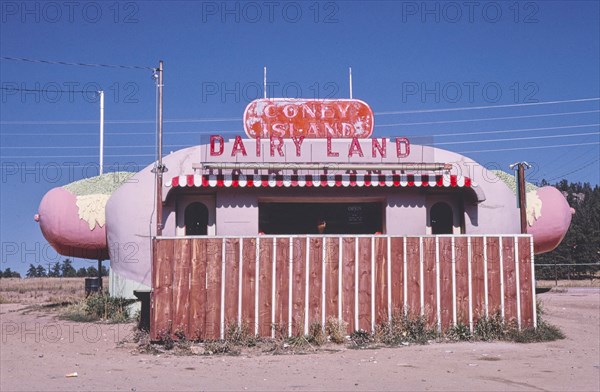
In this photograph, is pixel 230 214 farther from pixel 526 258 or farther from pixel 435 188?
pixel 526 258

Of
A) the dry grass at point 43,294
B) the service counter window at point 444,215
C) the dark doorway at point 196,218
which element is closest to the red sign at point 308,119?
the dark doorway at point 196,218

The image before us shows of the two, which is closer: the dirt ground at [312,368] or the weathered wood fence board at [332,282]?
the dirt ground at [312,368]

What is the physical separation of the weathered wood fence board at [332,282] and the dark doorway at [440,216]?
4.09 metres

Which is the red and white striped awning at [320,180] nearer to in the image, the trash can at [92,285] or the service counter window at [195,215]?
the service counter window at [195,215]

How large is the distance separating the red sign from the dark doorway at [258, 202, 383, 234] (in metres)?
1.91

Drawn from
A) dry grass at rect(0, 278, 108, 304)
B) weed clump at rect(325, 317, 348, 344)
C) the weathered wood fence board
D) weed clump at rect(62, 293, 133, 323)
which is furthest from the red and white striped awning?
dry grass at rect(0, 278, 108, 304)

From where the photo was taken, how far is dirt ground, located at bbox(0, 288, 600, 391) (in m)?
9.45

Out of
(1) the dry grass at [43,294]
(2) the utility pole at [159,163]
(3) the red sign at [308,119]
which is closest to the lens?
(2) the utility pole at [159,163]

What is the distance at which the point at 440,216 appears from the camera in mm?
18188

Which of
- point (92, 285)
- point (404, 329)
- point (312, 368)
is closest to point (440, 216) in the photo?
point (404, 329)

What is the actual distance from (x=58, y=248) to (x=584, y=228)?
164 feet

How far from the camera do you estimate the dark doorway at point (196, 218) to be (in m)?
17.9

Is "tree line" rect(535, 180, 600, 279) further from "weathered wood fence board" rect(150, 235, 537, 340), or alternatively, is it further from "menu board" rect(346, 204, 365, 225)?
"weathered wood fence board" rect(150, 235, 537, 340)

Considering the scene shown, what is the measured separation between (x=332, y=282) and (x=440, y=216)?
5.51 m
